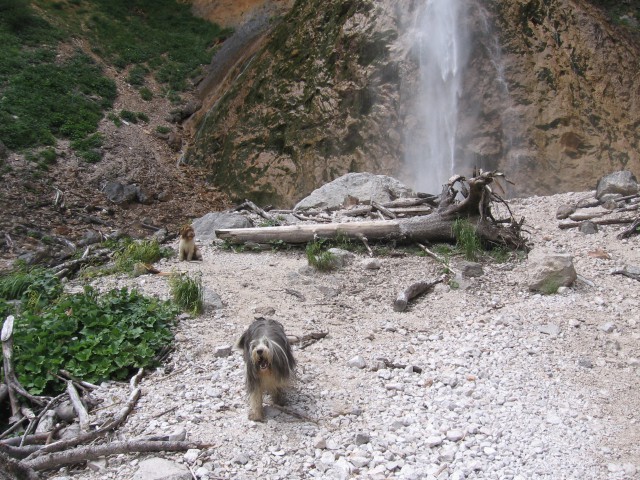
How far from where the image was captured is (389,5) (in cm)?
1494

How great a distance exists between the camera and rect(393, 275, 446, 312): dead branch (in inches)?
256

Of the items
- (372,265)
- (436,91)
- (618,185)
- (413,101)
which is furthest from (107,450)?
(436,91)

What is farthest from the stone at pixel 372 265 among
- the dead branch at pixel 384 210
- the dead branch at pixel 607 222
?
the dead branch at pixel 607 222

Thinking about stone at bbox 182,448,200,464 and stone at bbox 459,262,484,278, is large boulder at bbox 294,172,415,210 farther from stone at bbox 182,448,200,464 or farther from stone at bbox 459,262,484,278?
stone at bbox 182,448,200,464

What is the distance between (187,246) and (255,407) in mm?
4789

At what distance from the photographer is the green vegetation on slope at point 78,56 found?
16.5 metres

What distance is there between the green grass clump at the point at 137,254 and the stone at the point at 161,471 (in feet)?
15.0

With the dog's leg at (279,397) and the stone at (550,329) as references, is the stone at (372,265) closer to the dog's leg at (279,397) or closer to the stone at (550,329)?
the stone at (550,329)

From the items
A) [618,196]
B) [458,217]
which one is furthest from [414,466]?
[618,196]

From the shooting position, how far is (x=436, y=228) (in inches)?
326

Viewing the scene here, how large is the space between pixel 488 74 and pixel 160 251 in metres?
9.20

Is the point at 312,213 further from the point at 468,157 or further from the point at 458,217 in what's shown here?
the point at 468,157

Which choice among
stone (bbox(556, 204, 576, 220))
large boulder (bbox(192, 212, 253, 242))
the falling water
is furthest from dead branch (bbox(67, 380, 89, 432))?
the falling water

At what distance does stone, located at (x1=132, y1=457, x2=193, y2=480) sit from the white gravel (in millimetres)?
89
